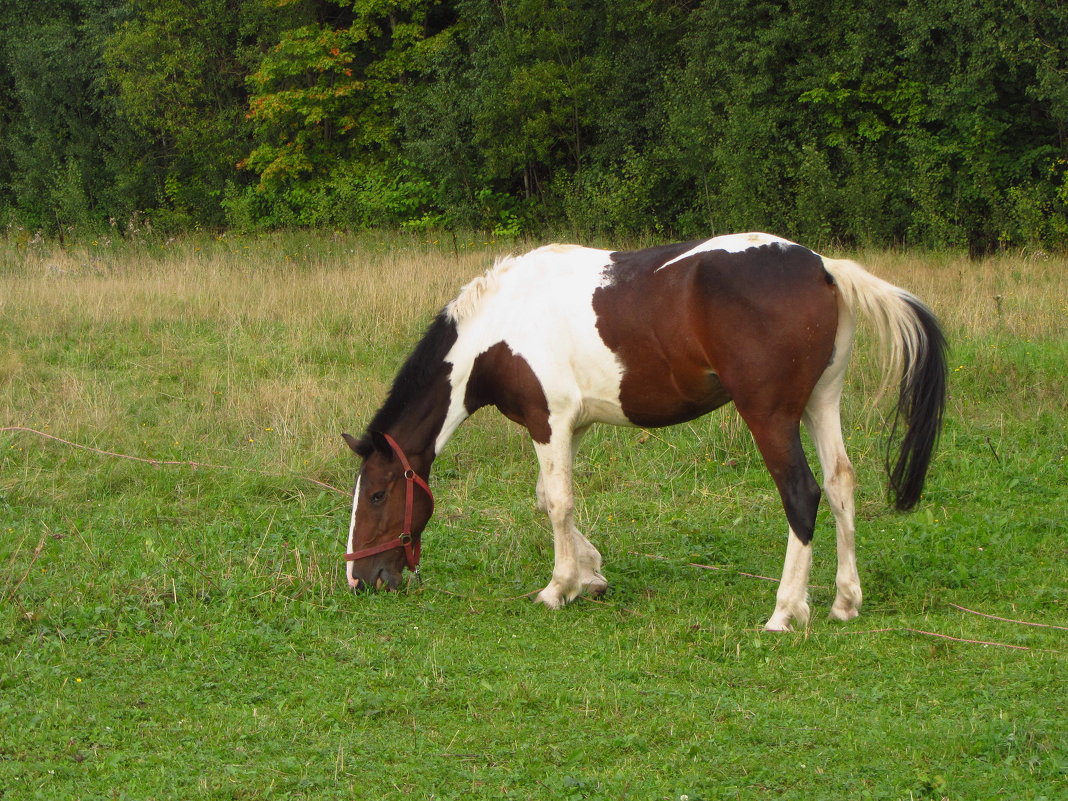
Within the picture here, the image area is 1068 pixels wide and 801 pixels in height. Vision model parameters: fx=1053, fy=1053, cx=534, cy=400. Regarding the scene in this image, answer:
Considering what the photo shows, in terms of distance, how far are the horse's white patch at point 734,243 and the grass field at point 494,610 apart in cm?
181

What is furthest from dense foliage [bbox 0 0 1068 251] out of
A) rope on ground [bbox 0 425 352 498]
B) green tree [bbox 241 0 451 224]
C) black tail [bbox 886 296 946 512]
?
black tail [bbox 886 296 946 512]

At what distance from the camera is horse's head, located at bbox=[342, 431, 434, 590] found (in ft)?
18.1

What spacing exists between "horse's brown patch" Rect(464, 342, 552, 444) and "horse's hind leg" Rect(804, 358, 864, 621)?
139 cm

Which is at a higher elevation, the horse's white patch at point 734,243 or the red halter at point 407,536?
the horse's white patch at point 734,243

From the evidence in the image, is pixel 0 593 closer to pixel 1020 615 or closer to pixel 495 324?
pixel 495 324

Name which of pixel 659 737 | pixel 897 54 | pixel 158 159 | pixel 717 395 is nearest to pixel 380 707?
pixel 659 737

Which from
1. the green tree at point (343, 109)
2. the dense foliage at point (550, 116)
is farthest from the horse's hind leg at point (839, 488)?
the green tree at point (343, 109)

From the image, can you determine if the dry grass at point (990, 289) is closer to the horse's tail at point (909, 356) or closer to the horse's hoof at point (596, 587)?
the horse's tail at point (909, 356)

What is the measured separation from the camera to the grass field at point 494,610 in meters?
3.63

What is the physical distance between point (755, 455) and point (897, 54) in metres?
14.1

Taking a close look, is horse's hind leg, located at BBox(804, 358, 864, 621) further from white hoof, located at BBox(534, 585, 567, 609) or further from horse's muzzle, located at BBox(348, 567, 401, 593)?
horse's muzzle, located at BBox(348, 567, 401, 593)

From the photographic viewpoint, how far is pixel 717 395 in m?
5.34

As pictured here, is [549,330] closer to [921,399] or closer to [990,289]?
[921,399]

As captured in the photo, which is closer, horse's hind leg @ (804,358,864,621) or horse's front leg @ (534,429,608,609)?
horse's hind leg @ (804,358,864,621)
